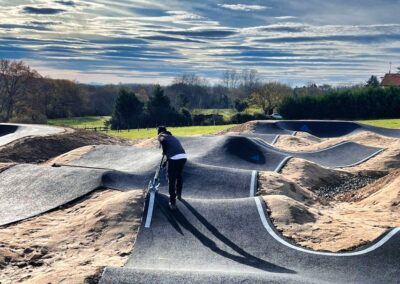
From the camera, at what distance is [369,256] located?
30.2 ft

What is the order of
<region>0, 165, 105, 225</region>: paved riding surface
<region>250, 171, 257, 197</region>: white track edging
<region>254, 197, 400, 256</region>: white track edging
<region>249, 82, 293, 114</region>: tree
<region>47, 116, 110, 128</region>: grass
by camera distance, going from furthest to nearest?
<region>249, 82, 293, 114</region>: tree → <region>47, 116, 110, 128</region>: grass → <region>250, 171, 257, 197</region>: white track edging → <region>0, 165, 105, 225</region>: paved riding surface → <region>254, 197, 400, 256</region>: white track edging

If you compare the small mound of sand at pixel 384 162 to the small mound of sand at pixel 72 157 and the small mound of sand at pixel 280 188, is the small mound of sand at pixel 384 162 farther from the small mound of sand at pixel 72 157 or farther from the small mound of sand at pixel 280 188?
the small mound of sand at pixel 72 157

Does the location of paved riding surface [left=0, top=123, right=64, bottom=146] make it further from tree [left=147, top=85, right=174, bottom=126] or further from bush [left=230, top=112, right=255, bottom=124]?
tree [left=147, top=85, right=174, bottom=126]

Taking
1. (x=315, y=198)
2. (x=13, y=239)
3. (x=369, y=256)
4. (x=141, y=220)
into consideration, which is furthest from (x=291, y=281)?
(x=315, y=198)

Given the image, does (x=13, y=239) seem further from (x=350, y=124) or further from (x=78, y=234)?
(x=350, y=124)

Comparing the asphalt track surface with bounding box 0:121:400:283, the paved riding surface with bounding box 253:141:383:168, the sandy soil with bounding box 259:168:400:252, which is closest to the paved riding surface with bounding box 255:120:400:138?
the paved riding surface with bounding box 253:141:383:168

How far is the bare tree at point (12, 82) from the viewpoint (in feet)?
200

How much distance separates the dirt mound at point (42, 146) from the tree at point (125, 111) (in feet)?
120

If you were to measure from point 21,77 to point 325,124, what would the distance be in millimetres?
41613

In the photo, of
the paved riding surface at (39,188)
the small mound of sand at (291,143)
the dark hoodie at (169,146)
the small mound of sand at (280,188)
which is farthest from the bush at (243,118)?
the dark hoodie at (169,146)

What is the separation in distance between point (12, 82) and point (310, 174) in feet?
171

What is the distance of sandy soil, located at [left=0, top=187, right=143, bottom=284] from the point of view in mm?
8570

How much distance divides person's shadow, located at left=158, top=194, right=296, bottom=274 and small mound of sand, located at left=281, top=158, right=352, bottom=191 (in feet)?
29.1

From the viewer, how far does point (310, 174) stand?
67.3 feet
